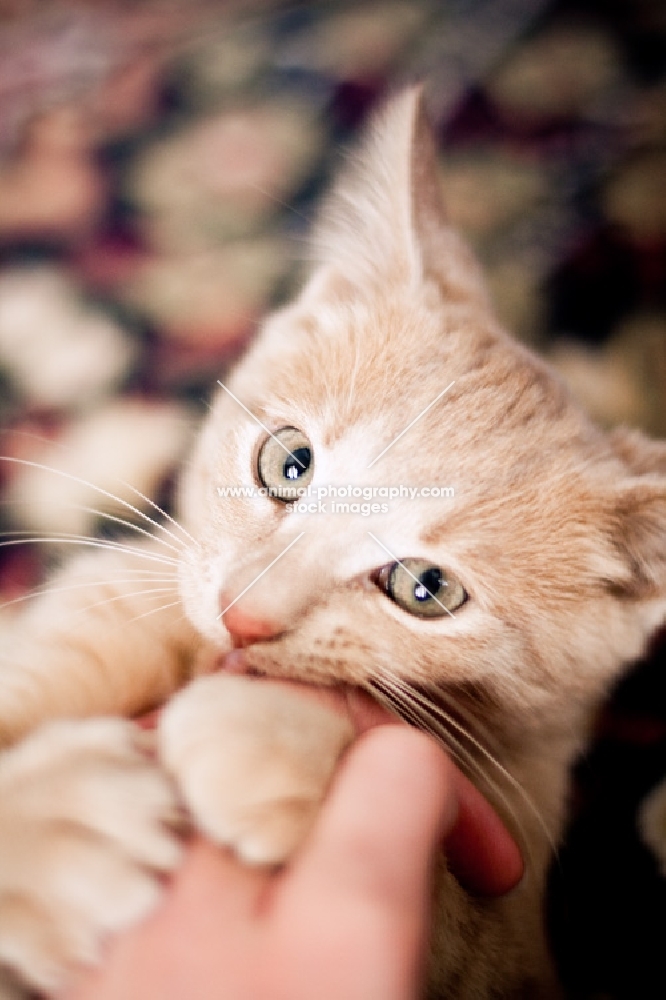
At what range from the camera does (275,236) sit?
1.21 meters

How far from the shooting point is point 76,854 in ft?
1.55

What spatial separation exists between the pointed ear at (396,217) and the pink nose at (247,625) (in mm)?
523

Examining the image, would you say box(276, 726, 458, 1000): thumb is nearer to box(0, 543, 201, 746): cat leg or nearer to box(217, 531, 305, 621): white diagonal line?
box(217, 531, 305, 621): white diagonal line

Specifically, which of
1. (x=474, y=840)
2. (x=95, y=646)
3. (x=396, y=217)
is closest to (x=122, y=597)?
(x=95, y=646)

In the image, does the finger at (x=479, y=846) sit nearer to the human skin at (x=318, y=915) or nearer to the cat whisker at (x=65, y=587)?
the human skin at (x=318, y=915)

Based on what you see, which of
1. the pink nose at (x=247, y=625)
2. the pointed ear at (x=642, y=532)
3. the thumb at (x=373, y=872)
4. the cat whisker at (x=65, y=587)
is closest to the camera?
the thumb at (x=373, y=872)

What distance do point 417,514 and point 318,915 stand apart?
0.40 metres

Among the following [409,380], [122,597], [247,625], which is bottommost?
[247,625]

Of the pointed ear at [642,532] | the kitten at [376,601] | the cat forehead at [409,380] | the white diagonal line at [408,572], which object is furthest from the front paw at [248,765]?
the pointed ear at [642,532]

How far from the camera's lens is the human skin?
42cm

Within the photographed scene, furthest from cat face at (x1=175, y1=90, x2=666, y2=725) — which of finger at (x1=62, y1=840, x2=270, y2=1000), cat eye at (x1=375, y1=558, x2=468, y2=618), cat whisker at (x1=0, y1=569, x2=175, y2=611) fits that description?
finger at (x1=62, y1=840, x2=270, y2=1000)

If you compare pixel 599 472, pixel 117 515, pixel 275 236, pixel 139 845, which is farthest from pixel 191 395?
pixel 139 845

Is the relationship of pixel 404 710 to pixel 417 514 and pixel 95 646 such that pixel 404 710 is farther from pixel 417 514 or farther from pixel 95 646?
pixel 95 646

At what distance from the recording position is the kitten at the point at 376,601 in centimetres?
51
